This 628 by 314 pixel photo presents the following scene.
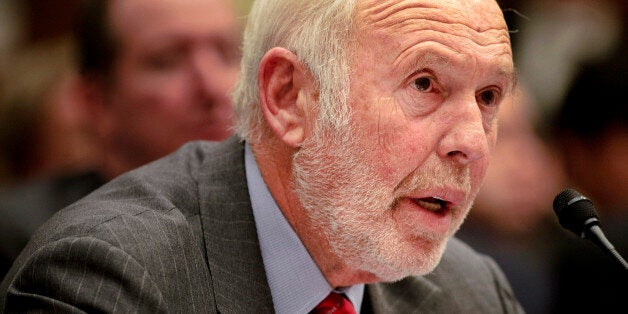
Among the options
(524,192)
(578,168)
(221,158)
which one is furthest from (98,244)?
(578,168)

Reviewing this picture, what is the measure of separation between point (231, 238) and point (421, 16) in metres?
0.68

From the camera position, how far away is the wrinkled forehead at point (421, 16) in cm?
220

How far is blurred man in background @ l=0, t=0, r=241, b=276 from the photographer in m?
3.48

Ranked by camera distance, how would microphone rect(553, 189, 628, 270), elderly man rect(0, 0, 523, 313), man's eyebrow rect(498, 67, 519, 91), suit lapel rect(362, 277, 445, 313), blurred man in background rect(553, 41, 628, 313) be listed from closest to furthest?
microphone rect(553, 189, 628, 270)
elderly man rect(0, 0, 523, 313)
man's eyebrow rect(498, 67, 519, 91)
suit lapel rect(362, 277, 445, 313)
blurred man in background rect(553, 41, 628, 313)

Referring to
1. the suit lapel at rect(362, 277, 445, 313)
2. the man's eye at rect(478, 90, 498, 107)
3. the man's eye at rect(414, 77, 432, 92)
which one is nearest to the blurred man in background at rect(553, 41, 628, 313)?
the suit lapel at rect(362, 277, 445, 313)

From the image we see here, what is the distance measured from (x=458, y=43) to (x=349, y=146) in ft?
1.14

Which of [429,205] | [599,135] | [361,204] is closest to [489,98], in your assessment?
[429,205]

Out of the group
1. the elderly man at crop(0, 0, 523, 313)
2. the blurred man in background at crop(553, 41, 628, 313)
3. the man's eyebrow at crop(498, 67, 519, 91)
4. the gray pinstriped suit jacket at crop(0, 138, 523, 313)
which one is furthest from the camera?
the blurred man in background at crop(553, 41, 628, 313)

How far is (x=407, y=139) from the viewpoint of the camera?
2172mm

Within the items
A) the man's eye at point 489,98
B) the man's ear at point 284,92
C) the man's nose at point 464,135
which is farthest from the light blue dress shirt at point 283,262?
the man's eye at point 489,98

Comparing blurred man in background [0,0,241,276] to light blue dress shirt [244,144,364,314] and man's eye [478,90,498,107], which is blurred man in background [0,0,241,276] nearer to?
light blue dress shirt [244,144,364,314]

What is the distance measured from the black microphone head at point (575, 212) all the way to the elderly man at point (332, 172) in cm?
23

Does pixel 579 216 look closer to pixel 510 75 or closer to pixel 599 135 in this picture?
pixel 510 75

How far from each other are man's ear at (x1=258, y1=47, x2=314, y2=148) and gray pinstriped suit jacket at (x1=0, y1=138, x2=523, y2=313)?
0.16 meters
